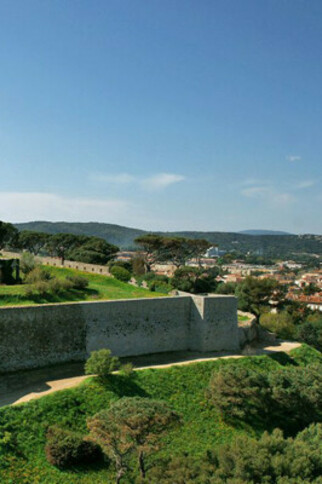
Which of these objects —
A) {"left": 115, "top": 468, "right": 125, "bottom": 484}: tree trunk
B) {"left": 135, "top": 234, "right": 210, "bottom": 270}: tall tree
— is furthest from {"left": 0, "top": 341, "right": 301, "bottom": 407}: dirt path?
{"left": 135, "top": 234, "right": 210, "bottom": 270}: tall tree

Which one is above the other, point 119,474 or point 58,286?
point 58,286

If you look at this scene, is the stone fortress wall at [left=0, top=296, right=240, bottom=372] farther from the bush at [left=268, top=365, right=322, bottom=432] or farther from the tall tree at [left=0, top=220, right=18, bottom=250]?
the tall tree at [left=0, top=220, right=18, bottom=250]

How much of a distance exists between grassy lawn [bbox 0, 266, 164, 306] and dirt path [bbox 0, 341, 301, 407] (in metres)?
3.99

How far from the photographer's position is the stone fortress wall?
1759 centimetres

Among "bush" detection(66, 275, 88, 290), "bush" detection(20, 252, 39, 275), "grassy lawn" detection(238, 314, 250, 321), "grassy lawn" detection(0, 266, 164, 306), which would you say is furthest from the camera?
"grassy lawn" detection(238, 314, 250, 321)

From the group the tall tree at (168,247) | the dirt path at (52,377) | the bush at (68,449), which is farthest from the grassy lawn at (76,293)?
the tall tree at (168,247)

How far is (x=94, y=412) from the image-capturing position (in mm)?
14992

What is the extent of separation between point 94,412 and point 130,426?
3983mm

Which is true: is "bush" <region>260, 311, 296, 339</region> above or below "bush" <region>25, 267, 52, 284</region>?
below

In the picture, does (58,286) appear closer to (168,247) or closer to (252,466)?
(252,466)

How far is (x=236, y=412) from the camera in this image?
1719cm

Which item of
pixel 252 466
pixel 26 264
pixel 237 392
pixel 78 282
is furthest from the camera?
pixel 26 264

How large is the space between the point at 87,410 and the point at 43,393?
1832mm

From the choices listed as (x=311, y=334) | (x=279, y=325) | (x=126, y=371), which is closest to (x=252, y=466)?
(x=126, y=371)
